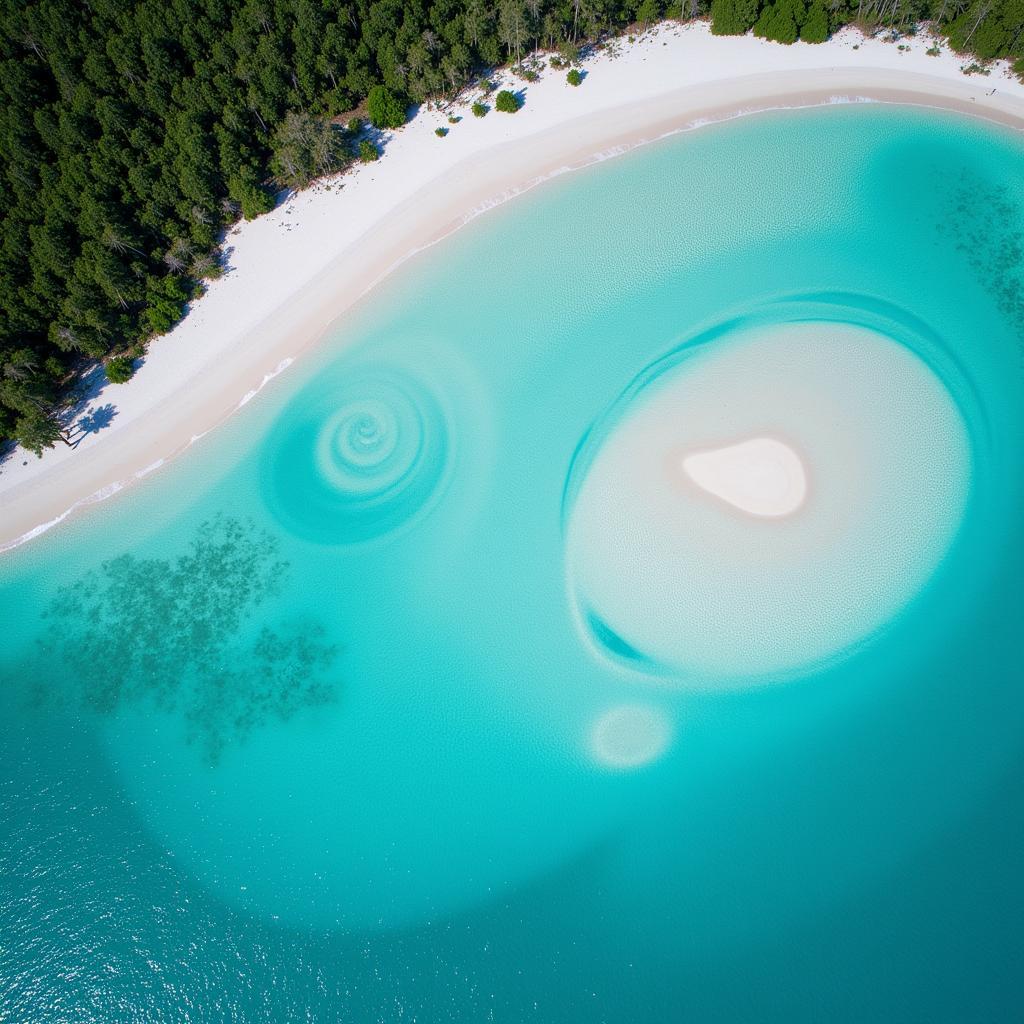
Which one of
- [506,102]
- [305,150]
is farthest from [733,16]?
[305,150]

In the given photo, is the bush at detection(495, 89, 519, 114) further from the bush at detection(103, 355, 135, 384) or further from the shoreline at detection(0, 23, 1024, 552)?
the bush at detection(103, 355, 135, 384)

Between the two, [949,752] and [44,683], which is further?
→ [44,683]

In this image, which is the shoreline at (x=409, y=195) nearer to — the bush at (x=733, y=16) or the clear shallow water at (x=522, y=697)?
the bush at (x=733, y=16)

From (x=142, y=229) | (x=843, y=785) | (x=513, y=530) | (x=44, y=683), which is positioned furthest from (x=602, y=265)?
(x=44, y=683)

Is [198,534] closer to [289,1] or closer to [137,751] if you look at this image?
[137,751]

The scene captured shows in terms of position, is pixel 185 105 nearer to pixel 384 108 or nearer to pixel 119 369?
pixel 384 108

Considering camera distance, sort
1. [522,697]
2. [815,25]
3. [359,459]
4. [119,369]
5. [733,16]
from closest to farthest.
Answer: [522,697] < [359,459] < [119,369] < [815,25] < [733,16]

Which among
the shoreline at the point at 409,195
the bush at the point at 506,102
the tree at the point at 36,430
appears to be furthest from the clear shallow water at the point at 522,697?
the bush at the point at 506,102

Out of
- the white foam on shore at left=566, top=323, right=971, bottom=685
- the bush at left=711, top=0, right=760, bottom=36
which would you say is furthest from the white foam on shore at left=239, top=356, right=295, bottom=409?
the bush at left=711, top=0, right=760, bottom=36
